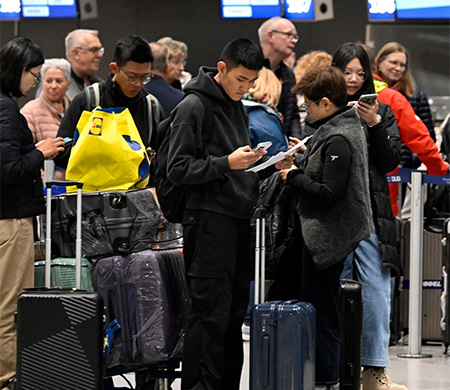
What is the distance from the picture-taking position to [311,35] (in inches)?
443

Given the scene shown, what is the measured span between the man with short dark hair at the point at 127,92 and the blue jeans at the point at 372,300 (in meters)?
1.28

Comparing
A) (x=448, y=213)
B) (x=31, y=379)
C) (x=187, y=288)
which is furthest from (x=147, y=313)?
(x=448, y=213)

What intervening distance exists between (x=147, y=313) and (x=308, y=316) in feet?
2.40

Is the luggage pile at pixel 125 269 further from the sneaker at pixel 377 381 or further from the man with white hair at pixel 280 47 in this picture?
the man with white hair at pixel 280 47

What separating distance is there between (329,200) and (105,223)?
1068 mm

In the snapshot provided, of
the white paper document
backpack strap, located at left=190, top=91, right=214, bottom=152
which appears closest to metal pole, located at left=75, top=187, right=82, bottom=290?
backpack strap, located at left=190, top=91, right=214, bottom=152

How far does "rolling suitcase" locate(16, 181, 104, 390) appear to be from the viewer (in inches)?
157

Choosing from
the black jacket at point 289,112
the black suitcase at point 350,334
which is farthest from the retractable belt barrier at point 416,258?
the black suitcase at point 350,334

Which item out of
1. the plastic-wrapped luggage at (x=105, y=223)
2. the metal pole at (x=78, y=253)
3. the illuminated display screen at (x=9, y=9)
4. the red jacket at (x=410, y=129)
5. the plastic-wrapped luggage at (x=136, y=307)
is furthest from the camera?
the illuminated display screen at (x=9, y=9)

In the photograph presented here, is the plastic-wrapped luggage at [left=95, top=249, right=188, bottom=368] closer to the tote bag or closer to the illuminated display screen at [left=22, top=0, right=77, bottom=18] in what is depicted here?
the tote bag

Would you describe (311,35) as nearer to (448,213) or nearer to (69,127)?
(448,213)

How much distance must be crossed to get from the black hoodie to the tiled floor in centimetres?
141

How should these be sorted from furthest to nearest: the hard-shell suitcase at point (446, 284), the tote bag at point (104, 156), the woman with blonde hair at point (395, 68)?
the woman with blonde hair at point (395, 68) < the hard-shell suitcase at point (446, 284) < the tote bag at point (104, 156)

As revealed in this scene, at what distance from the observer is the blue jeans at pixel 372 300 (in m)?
5.11
